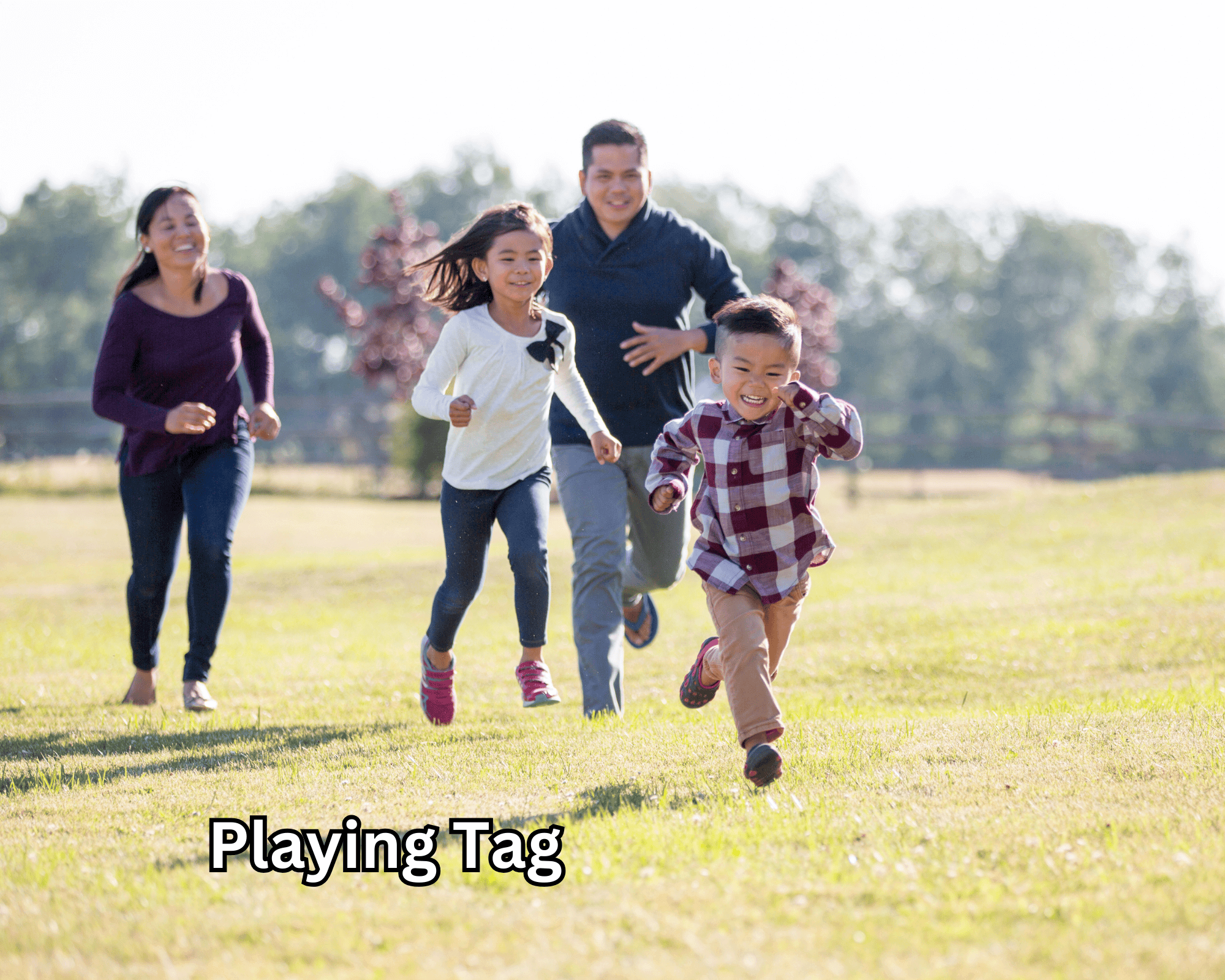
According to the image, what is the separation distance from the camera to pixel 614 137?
581cm

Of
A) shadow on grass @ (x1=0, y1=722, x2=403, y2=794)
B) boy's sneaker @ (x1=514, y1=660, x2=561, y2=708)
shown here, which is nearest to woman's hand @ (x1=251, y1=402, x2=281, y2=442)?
shadow on grass @ (x1=0, y1=722, x2=403, y2=794)

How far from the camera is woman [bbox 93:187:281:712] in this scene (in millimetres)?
6219

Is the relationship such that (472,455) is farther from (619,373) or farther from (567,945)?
(567,945)

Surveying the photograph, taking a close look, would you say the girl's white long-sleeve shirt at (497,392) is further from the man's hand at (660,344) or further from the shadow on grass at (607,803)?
the shadow on grass at (607,803)

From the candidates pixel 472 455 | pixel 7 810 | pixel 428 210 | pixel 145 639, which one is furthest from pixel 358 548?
pixel 428 210

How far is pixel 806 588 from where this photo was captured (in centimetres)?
463

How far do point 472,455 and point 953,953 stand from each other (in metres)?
3.33

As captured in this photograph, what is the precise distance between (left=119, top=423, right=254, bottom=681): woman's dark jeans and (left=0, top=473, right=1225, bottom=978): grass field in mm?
472

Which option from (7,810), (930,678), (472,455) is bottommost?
(930,678)

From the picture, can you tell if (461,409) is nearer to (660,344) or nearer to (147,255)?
(660,344)

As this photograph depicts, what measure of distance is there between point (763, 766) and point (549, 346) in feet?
7.21

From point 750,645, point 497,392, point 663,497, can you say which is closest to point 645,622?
point 497,392

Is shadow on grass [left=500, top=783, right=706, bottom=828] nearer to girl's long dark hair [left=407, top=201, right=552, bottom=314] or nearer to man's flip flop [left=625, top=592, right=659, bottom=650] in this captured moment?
girl's long dark hair [left=407, top=201, right=552, bottom=314]

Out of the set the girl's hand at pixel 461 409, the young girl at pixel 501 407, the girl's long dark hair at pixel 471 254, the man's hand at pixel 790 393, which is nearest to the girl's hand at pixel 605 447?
the young girl at pixel 501 407
